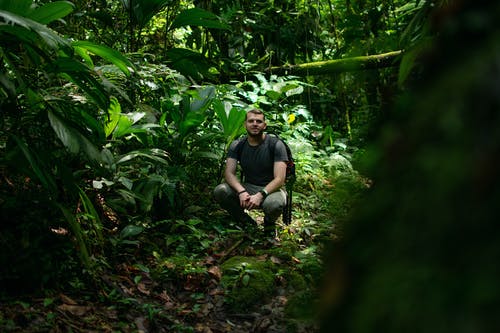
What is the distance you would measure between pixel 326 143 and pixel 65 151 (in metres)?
5.08

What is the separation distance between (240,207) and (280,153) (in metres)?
0.69

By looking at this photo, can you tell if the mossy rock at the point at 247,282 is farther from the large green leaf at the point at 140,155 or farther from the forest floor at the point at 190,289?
the large green leaf at the point at 140,155

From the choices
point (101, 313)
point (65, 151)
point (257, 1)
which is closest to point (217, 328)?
point (101, 313)

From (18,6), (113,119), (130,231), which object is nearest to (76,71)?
(18,6)

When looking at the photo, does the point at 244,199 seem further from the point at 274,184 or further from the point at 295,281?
the point at 295,281

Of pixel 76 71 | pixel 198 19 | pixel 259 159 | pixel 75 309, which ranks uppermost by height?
pixel 198 19

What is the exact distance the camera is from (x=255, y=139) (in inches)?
210

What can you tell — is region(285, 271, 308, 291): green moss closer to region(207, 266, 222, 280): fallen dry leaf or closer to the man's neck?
region(207, 266, 222, 280): fallen dry leaf

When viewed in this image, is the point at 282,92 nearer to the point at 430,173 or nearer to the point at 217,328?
the point at 217,328

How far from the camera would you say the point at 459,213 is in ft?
1.74

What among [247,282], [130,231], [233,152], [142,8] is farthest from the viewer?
[142,8]

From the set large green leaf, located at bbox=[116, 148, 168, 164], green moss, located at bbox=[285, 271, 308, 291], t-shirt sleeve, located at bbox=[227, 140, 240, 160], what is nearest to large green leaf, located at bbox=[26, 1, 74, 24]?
large green leaf, located at bbox=[116, 148, 168, 164]

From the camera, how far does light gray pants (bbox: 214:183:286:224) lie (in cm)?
494

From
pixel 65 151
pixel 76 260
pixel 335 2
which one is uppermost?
pixel 335 2
